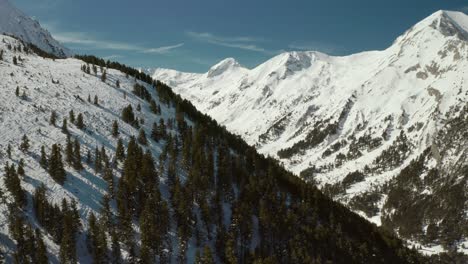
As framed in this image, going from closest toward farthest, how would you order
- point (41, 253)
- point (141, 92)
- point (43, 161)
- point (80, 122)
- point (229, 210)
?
point (41, 253) → point (43, 161) → point (229, 210) → point (80, 122) → point (141, 92)

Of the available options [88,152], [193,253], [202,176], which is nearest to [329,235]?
[202,176]

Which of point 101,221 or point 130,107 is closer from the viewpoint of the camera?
point 101,221

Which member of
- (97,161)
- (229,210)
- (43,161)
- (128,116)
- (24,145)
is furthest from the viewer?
(128,116)

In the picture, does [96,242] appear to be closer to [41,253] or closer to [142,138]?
[41,253]

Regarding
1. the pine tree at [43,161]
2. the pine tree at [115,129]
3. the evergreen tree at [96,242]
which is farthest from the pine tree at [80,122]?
the evergreen tree at [96,242]

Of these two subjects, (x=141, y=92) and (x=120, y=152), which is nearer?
(x=120, y=152)

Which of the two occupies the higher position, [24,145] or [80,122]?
[80,122]

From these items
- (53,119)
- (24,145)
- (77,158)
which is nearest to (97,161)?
(77,158)

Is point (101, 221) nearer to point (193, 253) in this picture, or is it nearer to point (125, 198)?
point (125, 198)
